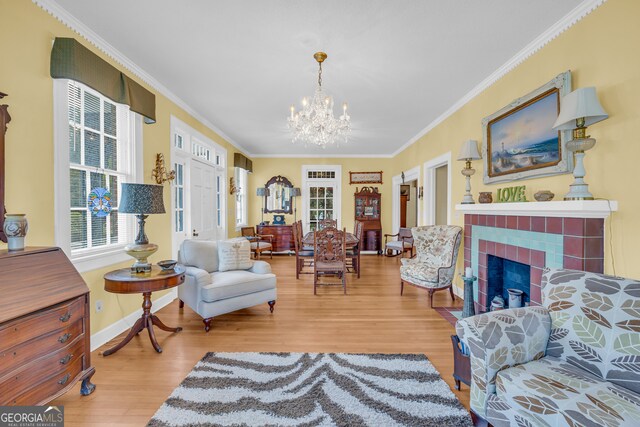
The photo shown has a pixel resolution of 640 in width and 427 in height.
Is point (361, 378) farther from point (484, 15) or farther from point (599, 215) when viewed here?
point (484, 15)

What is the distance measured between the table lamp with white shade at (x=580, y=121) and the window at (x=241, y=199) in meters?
5.88

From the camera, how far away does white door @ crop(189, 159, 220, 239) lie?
416 centimetres

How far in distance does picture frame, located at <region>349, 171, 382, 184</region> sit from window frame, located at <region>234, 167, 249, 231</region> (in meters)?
2.75

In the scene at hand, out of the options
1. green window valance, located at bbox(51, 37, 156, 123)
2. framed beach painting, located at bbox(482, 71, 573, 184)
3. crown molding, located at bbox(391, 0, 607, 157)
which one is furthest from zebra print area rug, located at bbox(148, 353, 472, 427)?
crown molding, located at bbox(391, 0, 607, 157)

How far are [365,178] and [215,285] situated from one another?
534cm

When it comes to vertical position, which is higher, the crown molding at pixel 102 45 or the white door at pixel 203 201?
the crown molding at pixel 102 45

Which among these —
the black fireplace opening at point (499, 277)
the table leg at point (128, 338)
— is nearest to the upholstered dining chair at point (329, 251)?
the black fireplace opening at point (499, 277)

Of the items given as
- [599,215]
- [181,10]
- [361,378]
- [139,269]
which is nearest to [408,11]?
[181,10]

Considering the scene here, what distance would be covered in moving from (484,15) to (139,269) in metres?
3.44

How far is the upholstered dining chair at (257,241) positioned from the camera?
5767 millimetres

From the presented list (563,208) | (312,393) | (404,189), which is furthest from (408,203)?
(312,393)

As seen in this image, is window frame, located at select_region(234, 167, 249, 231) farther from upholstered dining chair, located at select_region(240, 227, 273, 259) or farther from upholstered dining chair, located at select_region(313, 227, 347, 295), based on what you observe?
upholstered dining chair, located at select_region(313, 227, 347, 295)

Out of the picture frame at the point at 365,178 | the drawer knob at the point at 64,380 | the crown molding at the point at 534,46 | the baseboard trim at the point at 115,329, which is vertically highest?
the crown molding at the point at 534,46

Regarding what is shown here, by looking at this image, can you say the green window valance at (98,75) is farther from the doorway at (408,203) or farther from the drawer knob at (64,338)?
the doorway at (408,203)
